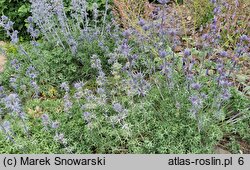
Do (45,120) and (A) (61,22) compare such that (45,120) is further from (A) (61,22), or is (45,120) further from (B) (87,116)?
(A) (61,22)

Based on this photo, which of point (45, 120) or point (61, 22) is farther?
point (61, 22)

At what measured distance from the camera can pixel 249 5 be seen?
4.95 m

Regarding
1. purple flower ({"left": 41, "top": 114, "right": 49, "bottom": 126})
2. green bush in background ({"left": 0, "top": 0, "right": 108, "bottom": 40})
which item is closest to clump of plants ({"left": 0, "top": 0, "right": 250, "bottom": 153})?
purple flower ({"left": 41, "top": 114, "right": 49, "bottom": 126})

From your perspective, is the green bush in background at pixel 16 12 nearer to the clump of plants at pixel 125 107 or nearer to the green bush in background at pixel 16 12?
the green bush in background at pixel 16 12

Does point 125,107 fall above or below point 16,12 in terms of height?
below

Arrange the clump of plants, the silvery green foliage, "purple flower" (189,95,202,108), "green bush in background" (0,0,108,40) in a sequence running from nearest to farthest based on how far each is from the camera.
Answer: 1. "purple flower" (189,95,202,108)
2. the clump of plants
3. the silvery green foliage
4. "green bush in background" (0,0,108,40)

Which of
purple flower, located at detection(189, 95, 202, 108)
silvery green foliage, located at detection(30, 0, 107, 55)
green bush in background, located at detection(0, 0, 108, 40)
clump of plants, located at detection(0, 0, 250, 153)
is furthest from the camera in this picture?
green bush in background, located at detection(0, 0, 108, 40)

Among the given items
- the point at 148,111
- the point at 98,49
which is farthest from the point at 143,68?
the point at 148,111

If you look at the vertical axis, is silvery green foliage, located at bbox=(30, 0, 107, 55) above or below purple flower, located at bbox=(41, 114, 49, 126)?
above

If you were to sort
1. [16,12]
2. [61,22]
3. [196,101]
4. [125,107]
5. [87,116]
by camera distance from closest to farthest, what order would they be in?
[196,101], [87,116], [125,107], [61,22], [16,12]

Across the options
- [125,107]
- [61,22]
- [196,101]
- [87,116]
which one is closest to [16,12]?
[61,22]

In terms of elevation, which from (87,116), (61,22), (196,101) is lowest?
(87,116)

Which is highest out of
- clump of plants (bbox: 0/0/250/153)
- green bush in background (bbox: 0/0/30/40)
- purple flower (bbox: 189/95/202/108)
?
green bush in background (bbox: 0/0/30/40)

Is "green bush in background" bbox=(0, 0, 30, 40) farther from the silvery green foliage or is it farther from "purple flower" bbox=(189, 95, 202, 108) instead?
"purple flower" bbox=(189, 95, 202, 108)
